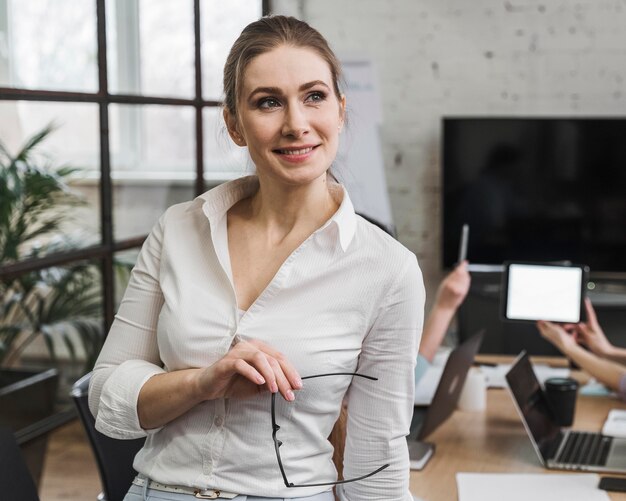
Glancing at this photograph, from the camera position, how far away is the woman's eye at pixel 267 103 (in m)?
1.29

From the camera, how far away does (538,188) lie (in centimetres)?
470

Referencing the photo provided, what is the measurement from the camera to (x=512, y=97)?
4.87 m

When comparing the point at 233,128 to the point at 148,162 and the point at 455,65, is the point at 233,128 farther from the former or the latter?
the point at 455,65

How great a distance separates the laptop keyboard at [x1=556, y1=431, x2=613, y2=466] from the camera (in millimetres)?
1850

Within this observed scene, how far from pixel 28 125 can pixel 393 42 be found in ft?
8.02

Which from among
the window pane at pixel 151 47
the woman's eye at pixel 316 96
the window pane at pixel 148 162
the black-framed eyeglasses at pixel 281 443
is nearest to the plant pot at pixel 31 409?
the window pane at pixel 148 162

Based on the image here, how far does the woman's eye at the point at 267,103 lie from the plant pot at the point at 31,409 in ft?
6.54

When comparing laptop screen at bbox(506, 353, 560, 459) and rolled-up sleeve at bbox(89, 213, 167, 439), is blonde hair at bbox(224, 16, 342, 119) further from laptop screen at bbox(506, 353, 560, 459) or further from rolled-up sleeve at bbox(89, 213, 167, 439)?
laptop screen at bbox(506, 353, 560, 459)

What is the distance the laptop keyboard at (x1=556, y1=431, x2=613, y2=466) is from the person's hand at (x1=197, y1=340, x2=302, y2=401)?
2.93 feet

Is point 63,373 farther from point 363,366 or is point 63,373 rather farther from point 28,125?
point 363,366

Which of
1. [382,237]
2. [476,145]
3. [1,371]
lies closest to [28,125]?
[1,371]

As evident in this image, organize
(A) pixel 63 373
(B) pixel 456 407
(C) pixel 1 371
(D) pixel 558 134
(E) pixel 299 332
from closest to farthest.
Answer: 1. (E) pixel 299 332
2. (B) pixel 456 407
3. (C) pixel 1 371
4. (A) pixel 63 373
5. (D) pixel 558 134

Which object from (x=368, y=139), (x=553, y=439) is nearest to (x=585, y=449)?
(x=553, y=439)

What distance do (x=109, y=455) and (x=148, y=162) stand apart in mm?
2458
